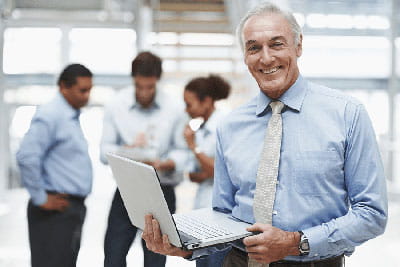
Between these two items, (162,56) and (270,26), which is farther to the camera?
(162,56)

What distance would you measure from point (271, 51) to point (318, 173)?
1.04 feet

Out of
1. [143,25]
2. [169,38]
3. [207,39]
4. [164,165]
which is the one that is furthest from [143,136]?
[207,39]

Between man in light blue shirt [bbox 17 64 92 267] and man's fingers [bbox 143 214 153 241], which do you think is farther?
man in light blue shirt [bbox 17 64 92 267]

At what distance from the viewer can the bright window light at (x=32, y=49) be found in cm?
456

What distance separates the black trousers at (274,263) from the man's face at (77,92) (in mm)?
1354

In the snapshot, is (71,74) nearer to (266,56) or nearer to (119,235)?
(119,235)

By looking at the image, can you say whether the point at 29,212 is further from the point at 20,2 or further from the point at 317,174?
the point at 20,2

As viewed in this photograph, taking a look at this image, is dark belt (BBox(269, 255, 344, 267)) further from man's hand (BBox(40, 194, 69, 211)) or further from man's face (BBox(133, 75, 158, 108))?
man's face (BBox(133, 75, 158, 108))

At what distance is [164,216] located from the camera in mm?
1087

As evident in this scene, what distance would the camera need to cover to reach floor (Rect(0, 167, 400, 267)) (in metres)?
3.59

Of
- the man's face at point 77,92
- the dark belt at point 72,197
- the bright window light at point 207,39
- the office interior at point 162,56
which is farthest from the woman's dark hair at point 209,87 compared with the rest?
the bright window light at point 207,39

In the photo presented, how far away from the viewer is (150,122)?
2629mm

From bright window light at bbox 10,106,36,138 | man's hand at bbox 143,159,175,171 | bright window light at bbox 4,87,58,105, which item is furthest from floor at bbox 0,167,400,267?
bright window light at bbox 4,87,58,105

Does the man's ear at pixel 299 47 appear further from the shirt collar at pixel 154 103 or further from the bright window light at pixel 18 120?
the bright window light at pixel 18 120
